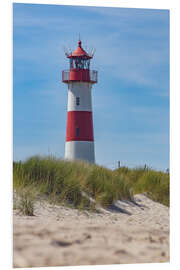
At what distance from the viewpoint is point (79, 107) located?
49.7 feet

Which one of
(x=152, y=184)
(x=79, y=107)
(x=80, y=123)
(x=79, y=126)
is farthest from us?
(x=79, y=107)

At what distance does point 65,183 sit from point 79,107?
26.2ft

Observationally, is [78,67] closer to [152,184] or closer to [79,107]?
[79,107]

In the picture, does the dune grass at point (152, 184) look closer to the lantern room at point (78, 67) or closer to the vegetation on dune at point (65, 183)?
the vegetation on dune at point (65, 183)

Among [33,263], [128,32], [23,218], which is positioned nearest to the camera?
[33,263]

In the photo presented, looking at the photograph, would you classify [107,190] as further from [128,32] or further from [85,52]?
[85,52]

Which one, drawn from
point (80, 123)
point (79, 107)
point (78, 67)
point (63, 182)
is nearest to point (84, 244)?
point (63, 182)

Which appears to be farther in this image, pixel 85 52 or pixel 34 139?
pixel 85 52

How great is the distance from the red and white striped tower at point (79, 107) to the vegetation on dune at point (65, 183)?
538 centimetres

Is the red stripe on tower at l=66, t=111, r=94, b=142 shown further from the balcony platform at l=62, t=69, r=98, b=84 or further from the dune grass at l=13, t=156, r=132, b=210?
the dune grass at l=13, t=156, r=132, b=210

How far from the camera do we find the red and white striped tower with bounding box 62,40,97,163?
14368mm
